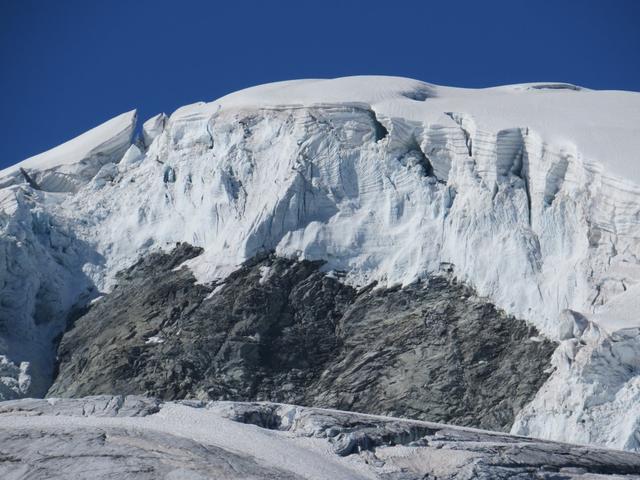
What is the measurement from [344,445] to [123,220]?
18006 millimetres

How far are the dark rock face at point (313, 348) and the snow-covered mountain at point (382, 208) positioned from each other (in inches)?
25.7

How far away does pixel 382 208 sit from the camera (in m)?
47.8

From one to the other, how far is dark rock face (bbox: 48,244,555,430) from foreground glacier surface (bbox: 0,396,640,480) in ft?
13.8

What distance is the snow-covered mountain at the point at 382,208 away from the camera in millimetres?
42500

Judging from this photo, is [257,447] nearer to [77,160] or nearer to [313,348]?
[313,348]

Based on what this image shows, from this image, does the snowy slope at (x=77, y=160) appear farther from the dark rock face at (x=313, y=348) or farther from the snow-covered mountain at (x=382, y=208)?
the dark rock face at (x=313, y=348)

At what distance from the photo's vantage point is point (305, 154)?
4931cm

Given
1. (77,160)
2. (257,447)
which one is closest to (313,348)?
(257,447)

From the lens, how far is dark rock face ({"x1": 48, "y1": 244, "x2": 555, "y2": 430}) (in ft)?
139

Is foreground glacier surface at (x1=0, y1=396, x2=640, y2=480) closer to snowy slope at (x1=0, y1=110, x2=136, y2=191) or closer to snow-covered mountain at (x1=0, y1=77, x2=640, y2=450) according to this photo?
snow-covered mountain at (x1=0, y1=77, x2=640, y2=450)

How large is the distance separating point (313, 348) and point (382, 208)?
5751mm

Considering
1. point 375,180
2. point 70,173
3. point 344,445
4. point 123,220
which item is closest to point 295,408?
point 344,445

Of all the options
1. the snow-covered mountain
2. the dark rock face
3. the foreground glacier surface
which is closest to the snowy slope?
the snow-covered mountain

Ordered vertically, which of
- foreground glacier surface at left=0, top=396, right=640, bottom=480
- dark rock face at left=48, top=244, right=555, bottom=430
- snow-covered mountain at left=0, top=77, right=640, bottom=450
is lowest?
foreground glacier surface at left=0, top=396, right=640, bottom=480
